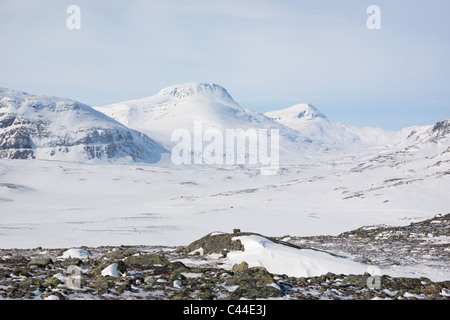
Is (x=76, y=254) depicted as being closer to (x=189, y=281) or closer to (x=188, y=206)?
(x=189, y=281)

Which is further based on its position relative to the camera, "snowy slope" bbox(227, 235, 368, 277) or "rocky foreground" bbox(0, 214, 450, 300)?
"snowy slope" bbox(227, 235, 368, 277)

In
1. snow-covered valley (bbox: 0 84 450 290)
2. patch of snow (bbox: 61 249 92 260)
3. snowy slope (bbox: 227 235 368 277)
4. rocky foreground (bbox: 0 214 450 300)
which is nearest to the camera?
rocky foreground (bbox: 0 214 450 300)

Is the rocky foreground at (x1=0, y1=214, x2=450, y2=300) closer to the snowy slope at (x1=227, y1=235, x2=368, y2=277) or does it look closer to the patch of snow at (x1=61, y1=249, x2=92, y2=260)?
the patch of snow at (x1=61, y1=249, x2=92, y2=260)

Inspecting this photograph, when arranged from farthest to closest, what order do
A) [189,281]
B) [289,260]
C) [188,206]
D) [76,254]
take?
[188,206] → [76,254] → [289,260] → [189,281]

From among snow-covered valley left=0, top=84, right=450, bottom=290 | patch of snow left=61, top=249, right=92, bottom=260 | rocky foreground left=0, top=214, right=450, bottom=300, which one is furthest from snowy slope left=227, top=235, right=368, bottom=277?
patch of snow left=61, top=249, right=92, bottom=260

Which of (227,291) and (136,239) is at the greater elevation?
(227,291)

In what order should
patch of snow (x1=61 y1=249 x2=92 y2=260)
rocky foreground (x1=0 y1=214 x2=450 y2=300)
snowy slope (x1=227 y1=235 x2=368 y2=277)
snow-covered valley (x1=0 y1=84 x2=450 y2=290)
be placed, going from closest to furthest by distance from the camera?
1. rocky foreground (x1=0 y1=214 x2=450 y2=300)
2. snowy slope (x1=227 y1=235 x2=368 y2=277)
3. patch of snow (x1=61 y1=249 x2=92 y2=260)
4. snow-covered valley (x1=0 y1=84 x2=450 y2=290)

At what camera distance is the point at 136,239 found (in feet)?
157

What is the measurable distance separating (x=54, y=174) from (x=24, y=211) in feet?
267

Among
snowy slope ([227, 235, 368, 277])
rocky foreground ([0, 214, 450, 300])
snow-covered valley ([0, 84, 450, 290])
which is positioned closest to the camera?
rocky foreground ([0, 214, 450, 300])

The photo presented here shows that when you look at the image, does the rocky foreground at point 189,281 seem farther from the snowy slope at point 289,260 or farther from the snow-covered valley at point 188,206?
the snow-covered valley at point 188,206

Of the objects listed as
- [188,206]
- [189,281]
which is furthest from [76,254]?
[188,206]
